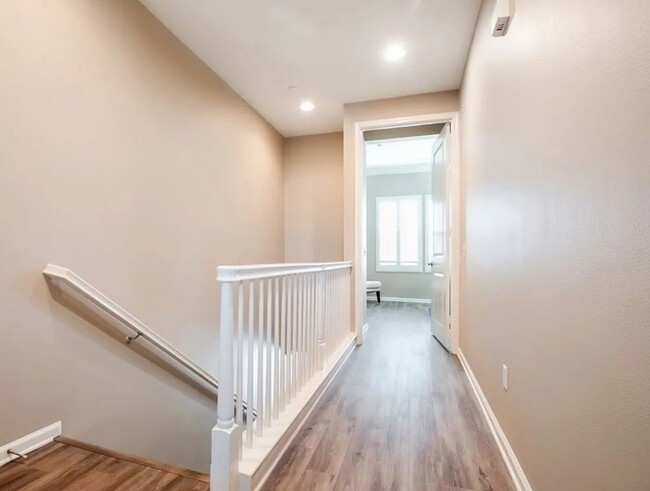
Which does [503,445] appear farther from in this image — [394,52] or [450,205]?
[394,52]

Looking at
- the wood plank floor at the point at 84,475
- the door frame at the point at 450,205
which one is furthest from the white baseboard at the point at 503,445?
the wood plank floor at the point at 84,475

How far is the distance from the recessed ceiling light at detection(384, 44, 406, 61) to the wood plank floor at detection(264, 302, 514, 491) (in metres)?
2.79

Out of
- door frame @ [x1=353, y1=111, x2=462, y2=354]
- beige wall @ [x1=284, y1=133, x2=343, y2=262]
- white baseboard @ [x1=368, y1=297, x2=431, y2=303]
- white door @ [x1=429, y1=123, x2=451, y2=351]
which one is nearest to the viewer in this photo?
door frame @ [x1=353, y1=111, x2=462, y2=354]

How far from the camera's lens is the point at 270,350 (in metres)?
1.67

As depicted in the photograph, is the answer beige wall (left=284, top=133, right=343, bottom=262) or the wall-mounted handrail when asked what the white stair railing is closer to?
the wall-mounted handrail

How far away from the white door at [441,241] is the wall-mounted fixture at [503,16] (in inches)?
71.9

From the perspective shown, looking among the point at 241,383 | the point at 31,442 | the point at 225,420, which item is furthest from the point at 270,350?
the point at 31,442

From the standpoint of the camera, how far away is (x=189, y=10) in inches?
91.4

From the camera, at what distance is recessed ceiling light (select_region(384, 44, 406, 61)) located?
9.00 feet

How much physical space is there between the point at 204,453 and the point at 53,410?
1.55 m

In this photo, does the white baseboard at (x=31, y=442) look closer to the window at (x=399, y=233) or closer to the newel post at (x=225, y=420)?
the newel post at (x=225, y=420)

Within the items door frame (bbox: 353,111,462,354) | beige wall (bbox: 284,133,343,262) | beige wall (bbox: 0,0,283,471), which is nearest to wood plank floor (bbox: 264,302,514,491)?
door frame (bbox: 353,111,462,354)

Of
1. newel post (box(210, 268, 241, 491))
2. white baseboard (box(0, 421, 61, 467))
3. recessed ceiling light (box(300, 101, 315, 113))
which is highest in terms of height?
recessed ceiling light (box(300, 101, 315, 113))

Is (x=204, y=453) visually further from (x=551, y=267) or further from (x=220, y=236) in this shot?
(x=551, y=267)
